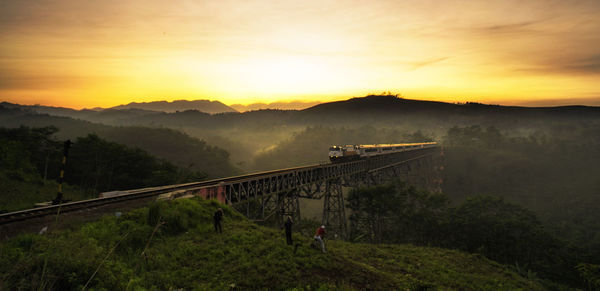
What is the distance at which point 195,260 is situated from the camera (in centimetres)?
1143

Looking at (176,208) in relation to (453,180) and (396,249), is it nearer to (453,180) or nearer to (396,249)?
(396,249)

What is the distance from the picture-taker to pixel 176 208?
1484 cm

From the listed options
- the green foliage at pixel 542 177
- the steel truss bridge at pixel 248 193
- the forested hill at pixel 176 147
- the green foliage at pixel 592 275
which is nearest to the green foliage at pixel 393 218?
the steel truss bridge at pixel 248 193

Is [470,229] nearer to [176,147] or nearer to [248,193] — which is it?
[248,193]

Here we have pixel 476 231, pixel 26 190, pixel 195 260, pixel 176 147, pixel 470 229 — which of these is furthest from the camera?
pixel 176 147

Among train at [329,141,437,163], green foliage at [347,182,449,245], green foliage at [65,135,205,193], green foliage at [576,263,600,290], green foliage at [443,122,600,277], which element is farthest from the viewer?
green foliage at [443,122,600,277]

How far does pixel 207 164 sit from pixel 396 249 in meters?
95.3

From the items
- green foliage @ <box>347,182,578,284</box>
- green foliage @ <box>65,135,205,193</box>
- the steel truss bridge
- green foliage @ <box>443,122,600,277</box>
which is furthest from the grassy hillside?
green foliage @ <box>443,122,600,277</box>

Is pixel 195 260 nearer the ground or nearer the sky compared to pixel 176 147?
nearer the sky

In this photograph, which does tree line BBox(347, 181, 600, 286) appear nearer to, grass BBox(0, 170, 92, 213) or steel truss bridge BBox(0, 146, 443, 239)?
steel truss bridge BBox(0, 146, 443, 239)

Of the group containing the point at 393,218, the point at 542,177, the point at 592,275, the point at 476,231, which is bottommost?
the point at 542,177

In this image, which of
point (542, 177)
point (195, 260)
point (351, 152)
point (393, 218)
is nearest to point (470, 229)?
point (393, 218)

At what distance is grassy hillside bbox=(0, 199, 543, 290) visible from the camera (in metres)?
7.54

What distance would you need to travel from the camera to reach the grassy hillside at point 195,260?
754 cm
